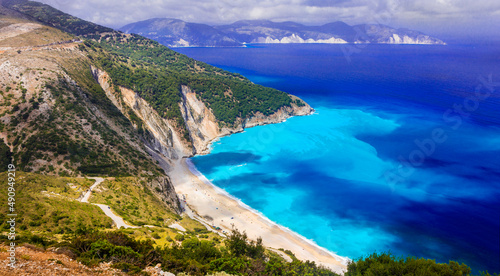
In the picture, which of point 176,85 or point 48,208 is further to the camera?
point 176,85

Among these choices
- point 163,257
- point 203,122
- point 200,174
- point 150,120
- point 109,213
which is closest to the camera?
point 163,257

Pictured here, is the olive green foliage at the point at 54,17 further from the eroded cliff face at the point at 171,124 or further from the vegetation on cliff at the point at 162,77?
the eroded cliff face at the point at 171,124

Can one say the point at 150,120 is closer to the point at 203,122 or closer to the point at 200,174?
the point at 203,122

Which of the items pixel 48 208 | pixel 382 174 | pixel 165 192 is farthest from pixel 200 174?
pixel 382 174

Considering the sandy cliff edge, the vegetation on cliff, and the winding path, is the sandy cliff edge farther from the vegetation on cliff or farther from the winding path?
the winding path

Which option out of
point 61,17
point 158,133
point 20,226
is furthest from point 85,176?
point 61,17

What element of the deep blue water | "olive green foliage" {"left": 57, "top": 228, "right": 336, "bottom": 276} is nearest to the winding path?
"olive green foliage" {"left": 57, "top": 228, "right": 336, "bottom": 276}
